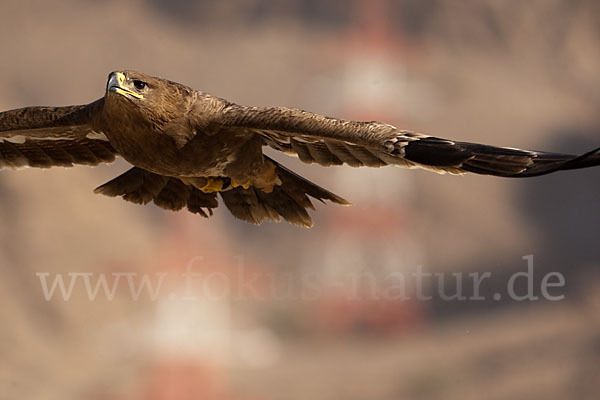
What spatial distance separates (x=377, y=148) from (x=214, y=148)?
107cm

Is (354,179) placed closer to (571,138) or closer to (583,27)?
(571,138)

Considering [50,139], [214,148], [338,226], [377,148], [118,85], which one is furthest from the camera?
[338,226]

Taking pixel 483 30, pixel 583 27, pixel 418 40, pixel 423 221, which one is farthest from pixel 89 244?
pixel 583 27

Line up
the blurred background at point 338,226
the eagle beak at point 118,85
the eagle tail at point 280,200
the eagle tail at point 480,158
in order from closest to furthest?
the eagle tail at point 480,158 < the eagle beak at point 118,85 < the eagle tail at point 280,200 < the blurred background at point 338,226

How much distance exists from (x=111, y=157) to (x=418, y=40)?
5.31 m

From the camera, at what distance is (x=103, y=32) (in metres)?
10.5


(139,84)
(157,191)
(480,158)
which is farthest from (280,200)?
(480,158)

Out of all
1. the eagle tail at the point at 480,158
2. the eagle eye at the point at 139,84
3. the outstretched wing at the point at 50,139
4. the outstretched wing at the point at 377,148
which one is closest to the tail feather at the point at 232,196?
the outstretched wing at the point at 50,139

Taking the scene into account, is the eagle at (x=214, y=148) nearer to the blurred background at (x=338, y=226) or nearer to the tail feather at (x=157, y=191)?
the tail feather at (x=157, y=191)

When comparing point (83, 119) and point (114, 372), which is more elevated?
point (83, 119)

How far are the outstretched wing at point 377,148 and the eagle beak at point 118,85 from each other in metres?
0.58

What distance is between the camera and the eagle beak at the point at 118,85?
16.5 ft

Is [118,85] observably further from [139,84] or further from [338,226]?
[338,226]

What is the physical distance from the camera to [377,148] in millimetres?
4844
